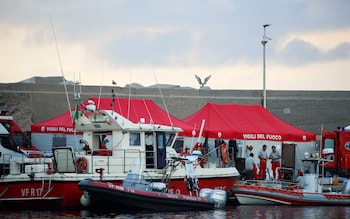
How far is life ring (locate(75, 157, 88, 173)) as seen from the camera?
2381 centimetres

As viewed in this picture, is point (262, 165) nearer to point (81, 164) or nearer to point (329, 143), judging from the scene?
point (329, 143)

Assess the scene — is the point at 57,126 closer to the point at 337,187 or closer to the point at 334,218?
the point at 337,187

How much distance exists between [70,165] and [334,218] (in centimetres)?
710

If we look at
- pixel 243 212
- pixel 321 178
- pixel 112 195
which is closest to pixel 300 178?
pixel 321 178

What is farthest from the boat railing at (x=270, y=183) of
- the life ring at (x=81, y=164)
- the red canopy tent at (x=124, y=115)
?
the life ring at (x=81, y=164)

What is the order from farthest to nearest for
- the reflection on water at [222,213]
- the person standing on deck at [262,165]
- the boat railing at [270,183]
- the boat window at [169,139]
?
1. the person standing on deck at [262,165]
2. the boat railing at [270,183]
3. the boat window at [169,139]
4. the reflection on water at [222,213]

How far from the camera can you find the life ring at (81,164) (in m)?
23.8

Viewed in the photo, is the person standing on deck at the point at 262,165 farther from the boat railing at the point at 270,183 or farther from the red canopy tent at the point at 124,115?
the red canopy tent at the point at 124,115

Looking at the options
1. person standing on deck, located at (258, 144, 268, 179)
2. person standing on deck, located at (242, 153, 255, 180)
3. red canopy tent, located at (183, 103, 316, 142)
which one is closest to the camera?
person standing on deck, located at (242, 153, 255, 180)

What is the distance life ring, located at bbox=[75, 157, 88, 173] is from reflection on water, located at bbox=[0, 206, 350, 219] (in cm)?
120

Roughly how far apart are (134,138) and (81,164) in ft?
6.15

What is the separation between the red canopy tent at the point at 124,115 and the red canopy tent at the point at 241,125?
79 cm

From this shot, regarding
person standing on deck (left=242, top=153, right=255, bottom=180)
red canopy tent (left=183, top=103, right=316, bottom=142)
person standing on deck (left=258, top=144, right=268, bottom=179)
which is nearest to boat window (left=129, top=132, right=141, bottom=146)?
person standing on deck (left=242, top=153, right=255, bottom=180)

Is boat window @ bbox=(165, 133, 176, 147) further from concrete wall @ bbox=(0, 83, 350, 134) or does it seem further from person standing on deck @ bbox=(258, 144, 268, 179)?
concrete wall @ bbox=(0, 83, 350, 134)
